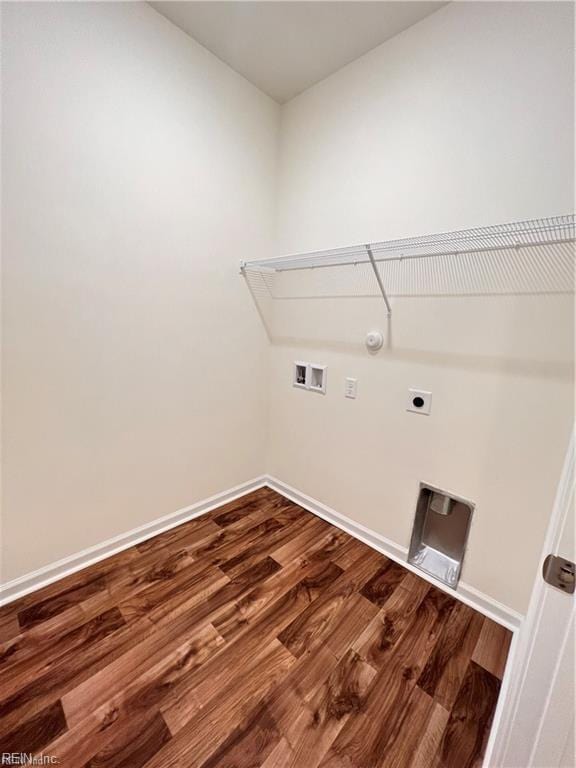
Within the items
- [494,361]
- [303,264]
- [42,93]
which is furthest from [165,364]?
[494,361]

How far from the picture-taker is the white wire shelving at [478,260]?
3.91 feet

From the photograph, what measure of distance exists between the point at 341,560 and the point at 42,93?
2518 mm

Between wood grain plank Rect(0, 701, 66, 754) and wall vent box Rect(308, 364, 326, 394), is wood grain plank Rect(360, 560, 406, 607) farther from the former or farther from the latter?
wood grain plank Rect(0, 701, 66, 754)

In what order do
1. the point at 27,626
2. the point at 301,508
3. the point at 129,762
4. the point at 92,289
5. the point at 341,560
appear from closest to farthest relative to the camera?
the point at 129,762
the point at 27,626
the point at 92,289
the point at 341,560
the point at 301,508

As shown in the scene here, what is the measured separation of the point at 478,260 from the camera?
1.38 m

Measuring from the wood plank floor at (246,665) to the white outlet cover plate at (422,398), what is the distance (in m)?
0.87

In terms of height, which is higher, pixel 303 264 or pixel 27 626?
pixel 303 264

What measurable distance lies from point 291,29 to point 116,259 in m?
1.39

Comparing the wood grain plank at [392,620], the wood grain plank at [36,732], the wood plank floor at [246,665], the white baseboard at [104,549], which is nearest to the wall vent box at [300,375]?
the white baseboard at [104,549]

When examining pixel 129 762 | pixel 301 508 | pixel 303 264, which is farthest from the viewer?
pixel 301 508

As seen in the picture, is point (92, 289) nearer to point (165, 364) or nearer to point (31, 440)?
point (165, 364)

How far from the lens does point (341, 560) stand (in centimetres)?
177

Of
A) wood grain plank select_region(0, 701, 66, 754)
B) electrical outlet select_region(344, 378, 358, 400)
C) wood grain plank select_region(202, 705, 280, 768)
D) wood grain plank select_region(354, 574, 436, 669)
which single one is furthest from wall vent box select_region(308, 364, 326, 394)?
wood grain plank select_region(0, 701, 66, 754)

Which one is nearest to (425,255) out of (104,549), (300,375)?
(300,375)
